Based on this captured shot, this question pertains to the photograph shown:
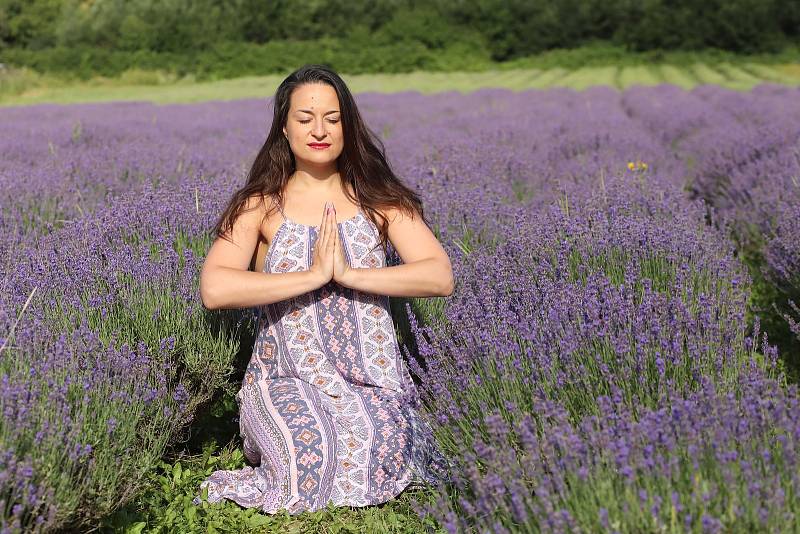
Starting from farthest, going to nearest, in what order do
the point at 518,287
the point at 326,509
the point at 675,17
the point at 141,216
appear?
the point at 675,17 → the point at 141,216 → the point at 518,287 → the point at 326,509

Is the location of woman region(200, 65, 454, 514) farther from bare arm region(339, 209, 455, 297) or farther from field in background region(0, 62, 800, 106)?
field in background region(0, 62, 800, 106)

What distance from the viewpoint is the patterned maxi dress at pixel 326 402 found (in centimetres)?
228

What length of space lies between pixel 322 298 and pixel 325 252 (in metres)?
0.23

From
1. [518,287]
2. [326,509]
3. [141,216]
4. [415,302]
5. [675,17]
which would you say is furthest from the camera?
[675,17]

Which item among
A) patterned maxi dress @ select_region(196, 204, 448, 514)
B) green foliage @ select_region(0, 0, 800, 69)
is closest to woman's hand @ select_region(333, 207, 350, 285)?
patterned maxi dress @ select_region(196, 204, 448, 514)

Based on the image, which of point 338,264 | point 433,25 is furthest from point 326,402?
point 433,25

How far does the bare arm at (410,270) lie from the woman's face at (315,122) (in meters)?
0.29

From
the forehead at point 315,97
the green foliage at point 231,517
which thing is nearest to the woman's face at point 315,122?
the forehead at point 315,97

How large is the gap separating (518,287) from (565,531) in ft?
3.82

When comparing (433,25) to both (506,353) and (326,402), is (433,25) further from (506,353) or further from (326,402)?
(506,353)

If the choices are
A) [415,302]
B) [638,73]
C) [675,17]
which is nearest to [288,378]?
[415,302]

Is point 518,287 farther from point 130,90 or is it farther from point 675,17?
point 675,17

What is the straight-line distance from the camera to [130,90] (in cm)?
2641

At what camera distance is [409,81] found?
2583 centimetres
